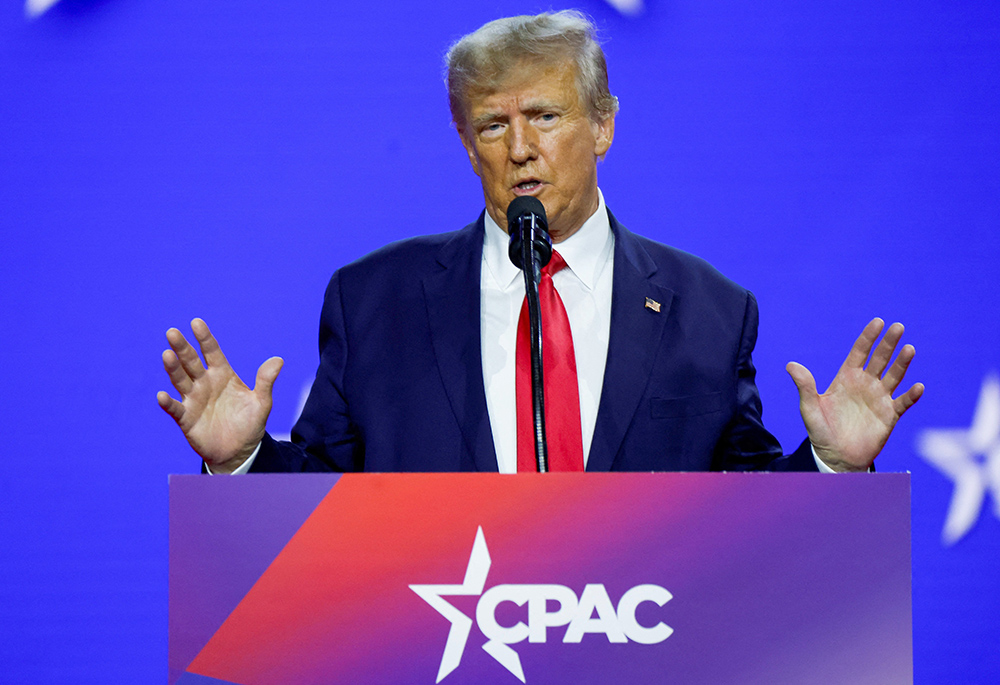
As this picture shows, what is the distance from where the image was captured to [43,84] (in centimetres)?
225

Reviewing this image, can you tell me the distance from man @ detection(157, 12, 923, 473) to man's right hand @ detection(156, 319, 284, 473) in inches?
6.3

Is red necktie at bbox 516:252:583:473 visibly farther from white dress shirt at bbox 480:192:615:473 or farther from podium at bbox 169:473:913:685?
podium at bbox 169:473:913:685

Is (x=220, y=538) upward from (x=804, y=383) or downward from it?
downward

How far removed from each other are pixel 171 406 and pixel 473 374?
534 mm

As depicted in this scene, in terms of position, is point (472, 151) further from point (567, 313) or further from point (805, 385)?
point (805, 385)

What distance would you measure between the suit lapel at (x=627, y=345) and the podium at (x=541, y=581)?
575mm

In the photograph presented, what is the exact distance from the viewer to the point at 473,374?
1564mm

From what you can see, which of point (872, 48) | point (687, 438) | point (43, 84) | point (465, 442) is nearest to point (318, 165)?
point (43, 84)

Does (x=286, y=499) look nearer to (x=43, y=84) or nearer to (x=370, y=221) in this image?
(x=370, y=221)

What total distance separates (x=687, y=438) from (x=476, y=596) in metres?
0.76

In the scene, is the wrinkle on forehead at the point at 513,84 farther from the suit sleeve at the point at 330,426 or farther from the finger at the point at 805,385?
the finger at the point at 805,385

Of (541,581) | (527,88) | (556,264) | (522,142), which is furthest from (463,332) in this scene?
(541,581)

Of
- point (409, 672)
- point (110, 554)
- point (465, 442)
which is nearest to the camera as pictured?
point (409, 672)

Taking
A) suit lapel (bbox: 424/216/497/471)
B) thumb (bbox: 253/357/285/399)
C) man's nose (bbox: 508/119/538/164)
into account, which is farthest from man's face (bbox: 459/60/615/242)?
thumb (bbox: 253/357/285/399)
